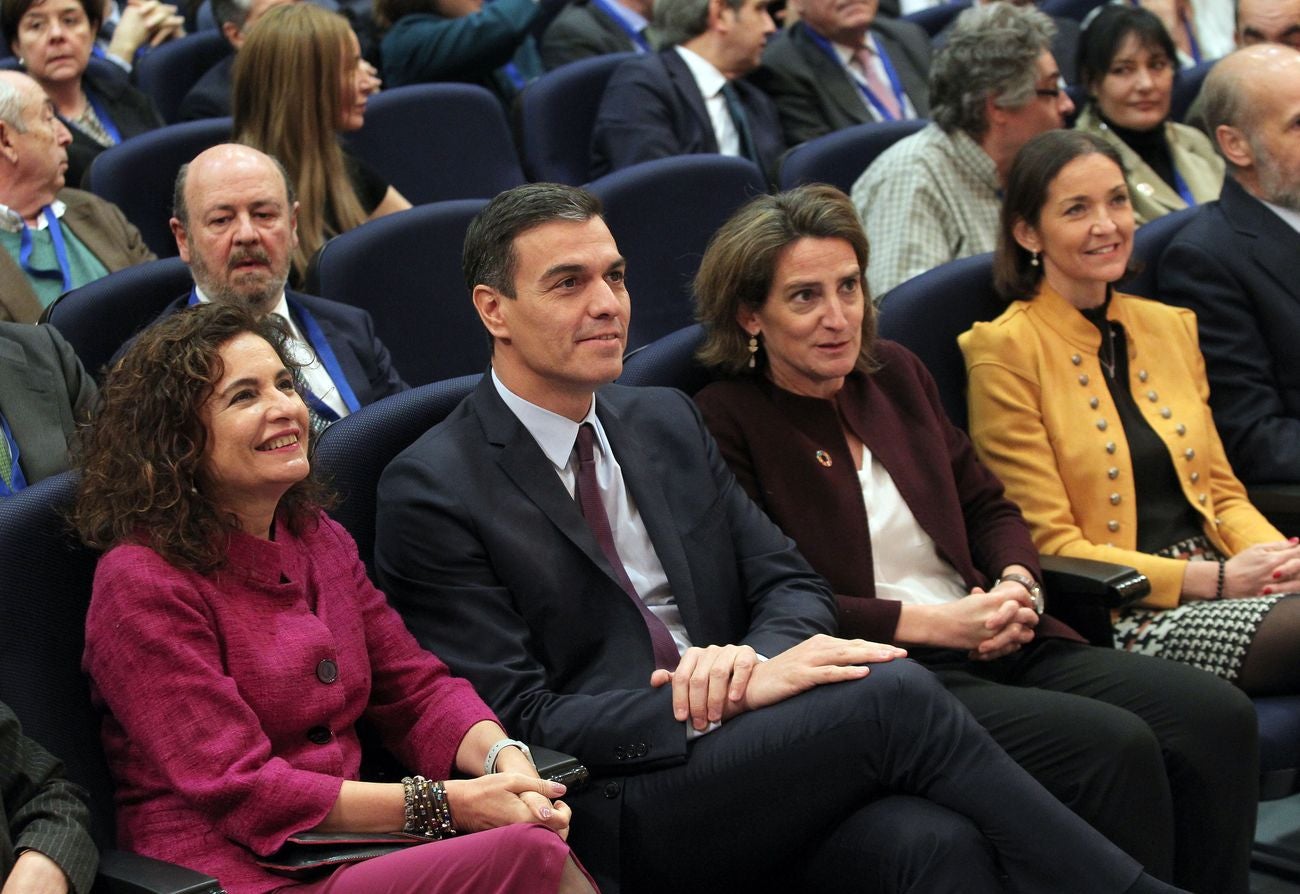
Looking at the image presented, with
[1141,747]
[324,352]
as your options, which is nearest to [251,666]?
[324,352]

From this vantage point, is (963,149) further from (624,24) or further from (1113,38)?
(624,24)

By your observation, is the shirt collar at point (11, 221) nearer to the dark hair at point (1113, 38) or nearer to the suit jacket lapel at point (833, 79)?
the suit jacket lapel at point (833, 79)

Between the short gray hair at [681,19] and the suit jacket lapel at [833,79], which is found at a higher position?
the short gray hair at [681,19]

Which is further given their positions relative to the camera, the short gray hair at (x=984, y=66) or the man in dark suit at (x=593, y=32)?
the man in dark suit at (x=593, y=32)

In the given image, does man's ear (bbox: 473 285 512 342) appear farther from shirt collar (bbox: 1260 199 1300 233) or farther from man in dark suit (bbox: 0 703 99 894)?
shirt collar (bbox: 1260 199 1300 233)

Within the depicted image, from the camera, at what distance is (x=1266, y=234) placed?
2.85 m

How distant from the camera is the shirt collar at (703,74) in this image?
403 cm

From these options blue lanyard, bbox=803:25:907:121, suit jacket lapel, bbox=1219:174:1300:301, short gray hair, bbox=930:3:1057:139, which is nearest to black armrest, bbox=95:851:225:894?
suit jacket lapel, bbox=1219:174:1300:301

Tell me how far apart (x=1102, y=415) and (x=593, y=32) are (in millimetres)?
2585

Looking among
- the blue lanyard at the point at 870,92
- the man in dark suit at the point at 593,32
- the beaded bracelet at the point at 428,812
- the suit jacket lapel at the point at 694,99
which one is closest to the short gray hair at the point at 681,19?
the suit jacket lapel at the point at 694,99

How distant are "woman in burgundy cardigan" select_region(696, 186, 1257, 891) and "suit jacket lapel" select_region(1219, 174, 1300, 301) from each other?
2.48 feet

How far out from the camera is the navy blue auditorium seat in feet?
5.62

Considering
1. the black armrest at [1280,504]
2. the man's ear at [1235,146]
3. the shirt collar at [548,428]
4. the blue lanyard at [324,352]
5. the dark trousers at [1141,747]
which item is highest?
the man's ear at [1235,146]

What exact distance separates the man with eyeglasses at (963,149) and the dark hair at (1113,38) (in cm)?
32
